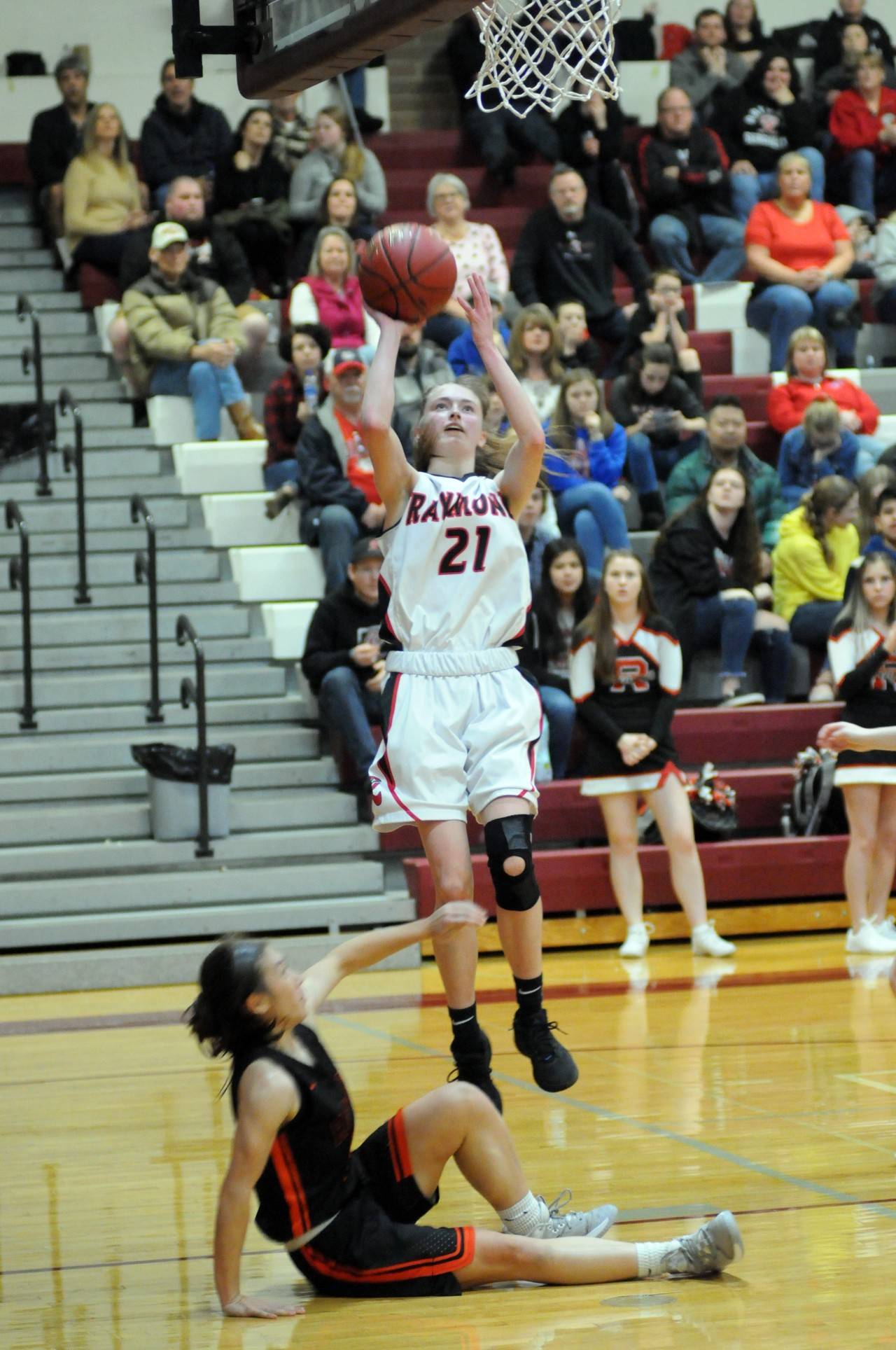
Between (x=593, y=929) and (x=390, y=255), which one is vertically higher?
(x=390, y=255)

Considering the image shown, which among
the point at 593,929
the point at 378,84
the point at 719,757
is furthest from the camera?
the point at 378,84

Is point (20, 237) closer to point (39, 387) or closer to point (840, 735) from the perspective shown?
point (39, 387)

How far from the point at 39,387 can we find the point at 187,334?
899 millimetres

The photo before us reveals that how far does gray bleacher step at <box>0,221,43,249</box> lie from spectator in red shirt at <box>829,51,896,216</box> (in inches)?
217

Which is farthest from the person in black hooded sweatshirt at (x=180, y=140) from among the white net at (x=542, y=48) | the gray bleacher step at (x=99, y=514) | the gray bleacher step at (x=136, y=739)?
the white net at (x=542, y=48)

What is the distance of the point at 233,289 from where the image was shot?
11.1m

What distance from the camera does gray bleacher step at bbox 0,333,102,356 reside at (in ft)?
37.0

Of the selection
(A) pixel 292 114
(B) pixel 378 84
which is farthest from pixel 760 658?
(B) pixel 378 84

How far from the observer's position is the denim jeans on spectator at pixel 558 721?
29.1 ft

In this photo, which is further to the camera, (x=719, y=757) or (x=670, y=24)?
(x=670, y=24)

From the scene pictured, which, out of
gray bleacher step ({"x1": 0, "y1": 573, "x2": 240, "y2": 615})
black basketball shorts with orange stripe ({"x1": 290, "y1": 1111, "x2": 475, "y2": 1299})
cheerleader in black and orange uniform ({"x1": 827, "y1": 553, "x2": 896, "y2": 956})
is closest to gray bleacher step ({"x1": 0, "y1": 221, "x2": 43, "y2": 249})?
gray bleacher step ({"x1": 0, "y1": 573, "x2": 240, "y2": 615})

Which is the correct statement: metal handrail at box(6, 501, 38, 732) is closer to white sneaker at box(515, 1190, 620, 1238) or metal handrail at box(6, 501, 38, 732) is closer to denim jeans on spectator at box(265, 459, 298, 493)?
denim jeans on spectator at box(265, 459, 298, 493)

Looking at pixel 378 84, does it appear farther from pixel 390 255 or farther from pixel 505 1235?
pixel 505 1235

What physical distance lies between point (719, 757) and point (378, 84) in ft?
21.2
